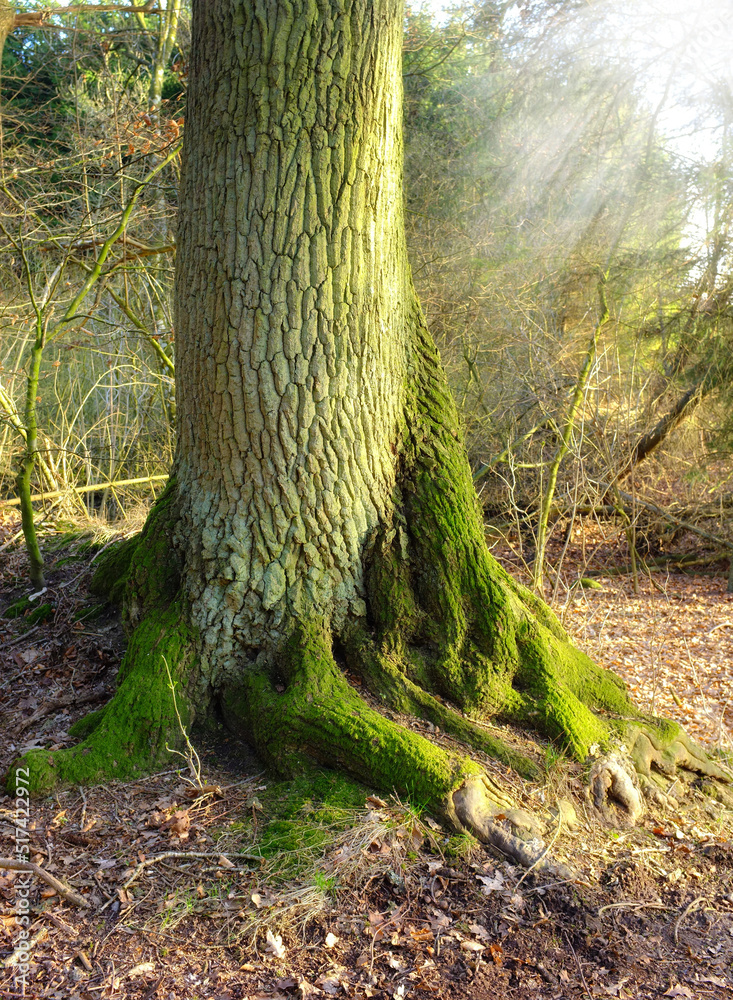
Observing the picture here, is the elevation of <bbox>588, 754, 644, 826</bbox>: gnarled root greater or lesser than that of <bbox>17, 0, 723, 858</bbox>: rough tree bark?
lesser

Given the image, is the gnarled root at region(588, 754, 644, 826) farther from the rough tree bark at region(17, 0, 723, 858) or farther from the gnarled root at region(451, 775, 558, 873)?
the gnarled root at region(451, 775, 558, 873)

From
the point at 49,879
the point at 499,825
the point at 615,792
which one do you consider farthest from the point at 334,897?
the point at 615,792

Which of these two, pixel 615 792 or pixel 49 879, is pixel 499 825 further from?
pixel 49 879

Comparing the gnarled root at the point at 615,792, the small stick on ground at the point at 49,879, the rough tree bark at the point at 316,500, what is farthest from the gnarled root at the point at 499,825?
the small stick on ground at the point at 49,879

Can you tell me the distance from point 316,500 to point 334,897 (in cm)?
162

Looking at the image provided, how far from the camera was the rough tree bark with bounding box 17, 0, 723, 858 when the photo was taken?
9.80ft

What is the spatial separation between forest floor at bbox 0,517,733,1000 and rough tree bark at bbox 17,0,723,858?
0.17 meters

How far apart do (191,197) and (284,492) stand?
1.46m

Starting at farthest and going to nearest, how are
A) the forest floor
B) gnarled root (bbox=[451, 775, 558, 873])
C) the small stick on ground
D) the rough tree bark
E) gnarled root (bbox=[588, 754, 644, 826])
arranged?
gnarled root (bbox=[588, 754, 644, 826]), the rough tree bark, gnarled root (bbox=[451, 775, 558, 873]), the small stick on ground, the forest floor

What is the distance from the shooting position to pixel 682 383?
8320 mm

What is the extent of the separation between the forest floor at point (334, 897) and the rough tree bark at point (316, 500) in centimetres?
17

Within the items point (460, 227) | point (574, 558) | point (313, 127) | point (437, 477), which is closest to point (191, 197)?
point (313, 127)

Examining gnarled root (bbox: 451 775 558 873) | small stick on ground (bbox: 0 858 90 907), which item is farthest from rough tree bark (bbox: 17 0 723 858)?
small stick on ground (bbox: 0 858 90 907)

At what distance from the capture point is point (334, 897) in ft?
8.14
